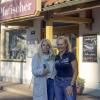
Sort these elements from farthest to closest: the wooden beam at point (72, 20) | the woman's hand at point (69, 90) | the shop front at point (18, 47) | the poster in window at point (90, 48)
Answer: the shop front at point (18, 47)
the poster in window at point (90, 48)
the wooden beam at point (72, 20)
the woman's hand at point (69, 90)

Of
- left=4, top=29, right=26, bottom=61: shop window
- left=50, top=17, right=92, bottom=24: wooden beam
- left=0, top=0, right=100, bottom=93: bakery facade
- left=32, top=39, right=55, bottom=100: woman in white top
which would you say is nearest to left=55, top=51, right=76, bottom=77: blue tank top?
left=32, top=39, right=55, bottom=100: woman in white top

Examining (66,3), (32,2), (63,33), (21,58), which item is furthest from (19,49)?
(66,3)

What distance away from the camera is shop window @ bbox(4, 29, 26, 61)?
19109 mm

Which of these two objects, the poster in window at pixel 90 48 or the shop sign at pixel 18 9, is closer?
the shop sign at pixel 18 9

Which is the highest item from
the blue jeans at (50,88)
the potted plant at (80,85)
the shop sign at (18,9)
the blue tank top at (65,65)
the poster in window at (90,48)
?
the shop sign at (18,9)

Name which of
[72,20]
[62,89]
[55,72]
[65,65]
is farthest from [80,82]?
[65,65]

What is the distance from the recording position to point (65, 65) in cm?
721

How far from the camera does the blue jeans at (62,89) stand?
284 inches

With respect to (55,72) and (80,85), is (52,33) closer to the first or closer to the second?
(80,85)

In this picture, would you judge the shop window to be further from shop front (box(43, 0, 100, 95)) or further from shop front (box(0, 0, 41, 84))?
shop front (box(43, 0, 100, 95))

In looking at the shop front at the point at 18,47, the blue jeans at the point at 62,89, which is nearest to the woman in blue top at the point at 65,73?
the blue jeans at the point at 62,89

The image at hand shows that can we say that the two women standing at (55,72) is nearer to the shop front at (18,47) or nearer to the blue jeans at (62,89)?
the blue jeans at (62,89)

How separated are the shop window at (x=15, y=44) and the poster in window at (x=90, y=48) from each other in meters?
4.83

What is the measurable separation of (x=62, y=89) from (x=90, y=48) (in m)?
7.16
